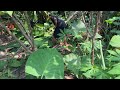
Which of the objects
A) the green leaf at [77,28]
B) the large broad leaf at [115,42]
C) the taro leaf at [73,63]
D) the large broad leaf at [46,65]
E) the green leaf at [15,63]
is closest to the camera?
the large broad leaf at [46,65]

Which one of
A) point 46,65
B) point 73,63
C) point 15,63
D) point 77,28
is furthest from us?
point 77,28

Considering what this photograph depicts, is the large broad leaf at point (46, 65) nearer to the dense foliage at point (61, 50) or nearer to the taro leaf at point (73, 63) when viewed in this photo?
the dense foliage at point (61, 50)

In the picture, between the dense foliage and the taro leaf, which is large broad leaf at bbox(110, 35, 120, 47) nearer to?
the dense foliage

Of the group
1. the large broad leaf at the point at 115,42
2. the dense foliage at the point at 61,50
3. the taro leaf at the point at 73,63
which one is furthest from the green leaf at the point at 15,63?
the large broad leaf at the point at 115,42

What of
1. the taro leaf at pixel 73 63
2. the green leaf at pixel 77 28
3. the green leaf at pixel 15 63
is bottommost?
the green leaf at pixel 15 63

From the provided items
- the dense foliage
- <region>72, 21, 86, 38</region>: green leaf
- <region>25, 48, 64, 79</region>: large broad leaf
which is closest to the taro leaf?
the dense foliage

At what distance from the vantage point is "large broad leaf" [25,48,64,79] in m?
1.25

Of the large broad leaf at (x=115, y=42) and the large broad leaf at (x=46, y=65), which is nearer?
the large broad leaf at (x=46, y=65)

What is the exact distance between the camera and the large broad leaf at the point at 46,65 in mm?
1255

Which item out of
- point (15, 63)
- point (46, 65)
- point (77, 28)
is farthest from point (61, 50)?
point (46, 65)

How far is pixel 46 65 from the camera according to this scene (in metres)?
1.30

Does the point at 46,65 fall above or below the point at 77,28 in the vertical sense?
below

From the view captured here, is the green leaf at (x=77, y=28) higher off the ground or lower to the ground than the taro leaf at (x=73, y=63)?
higher

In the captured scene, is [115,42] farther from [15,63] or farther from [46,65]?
[15,63]
